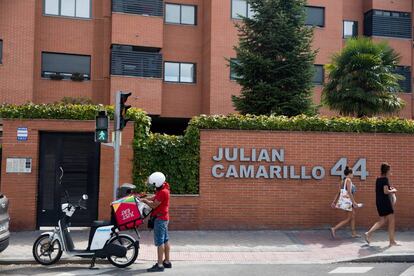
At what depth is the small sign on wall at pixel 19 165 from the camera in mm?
12773

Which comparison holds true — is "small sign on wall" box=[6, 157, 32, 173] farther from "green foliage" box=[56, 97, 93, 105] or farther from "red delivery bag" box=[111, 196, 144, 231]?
"green foliage" box=[56, 97, 93, 105]

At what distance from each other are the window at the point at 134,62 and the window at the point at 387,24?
1198 centimetres

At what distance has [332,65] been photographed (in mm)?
19312

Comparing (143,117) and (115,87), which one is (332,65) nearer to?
(143,117)

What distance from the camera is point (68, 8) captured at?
84.1 ft

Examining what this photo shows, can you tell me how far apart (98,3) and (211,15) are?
5448 mm

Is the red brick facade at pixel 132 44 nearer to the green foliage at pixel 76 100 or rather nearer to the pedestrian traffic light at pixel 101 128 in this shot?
the green foliage at pixel 76 100

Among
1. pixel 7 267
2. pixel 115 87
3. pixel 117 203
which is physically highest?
pixel 115 87

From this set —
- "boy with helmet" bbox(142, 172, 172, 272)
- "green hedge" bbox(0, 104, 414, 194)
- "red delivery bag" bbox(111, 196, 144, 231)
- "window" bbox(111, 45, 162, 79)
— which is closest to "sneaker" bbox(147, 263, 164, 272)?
"boy with helmet" bbox(142, 172, 172, 272)

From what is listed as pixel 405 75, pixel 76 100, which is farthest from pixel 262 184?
pixel 405 75

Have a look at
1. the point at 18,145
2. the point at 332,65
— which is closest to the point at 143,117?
the point at 18,145

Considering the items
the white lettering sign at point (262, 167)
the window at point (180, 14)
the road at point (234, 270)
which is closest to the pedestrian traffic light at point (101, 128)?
the road at point (234, 270)

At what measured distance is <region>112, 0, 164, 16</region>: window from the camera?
25531 millimetres

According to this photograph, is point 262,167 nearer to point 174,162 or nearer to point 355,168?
point 174,162
